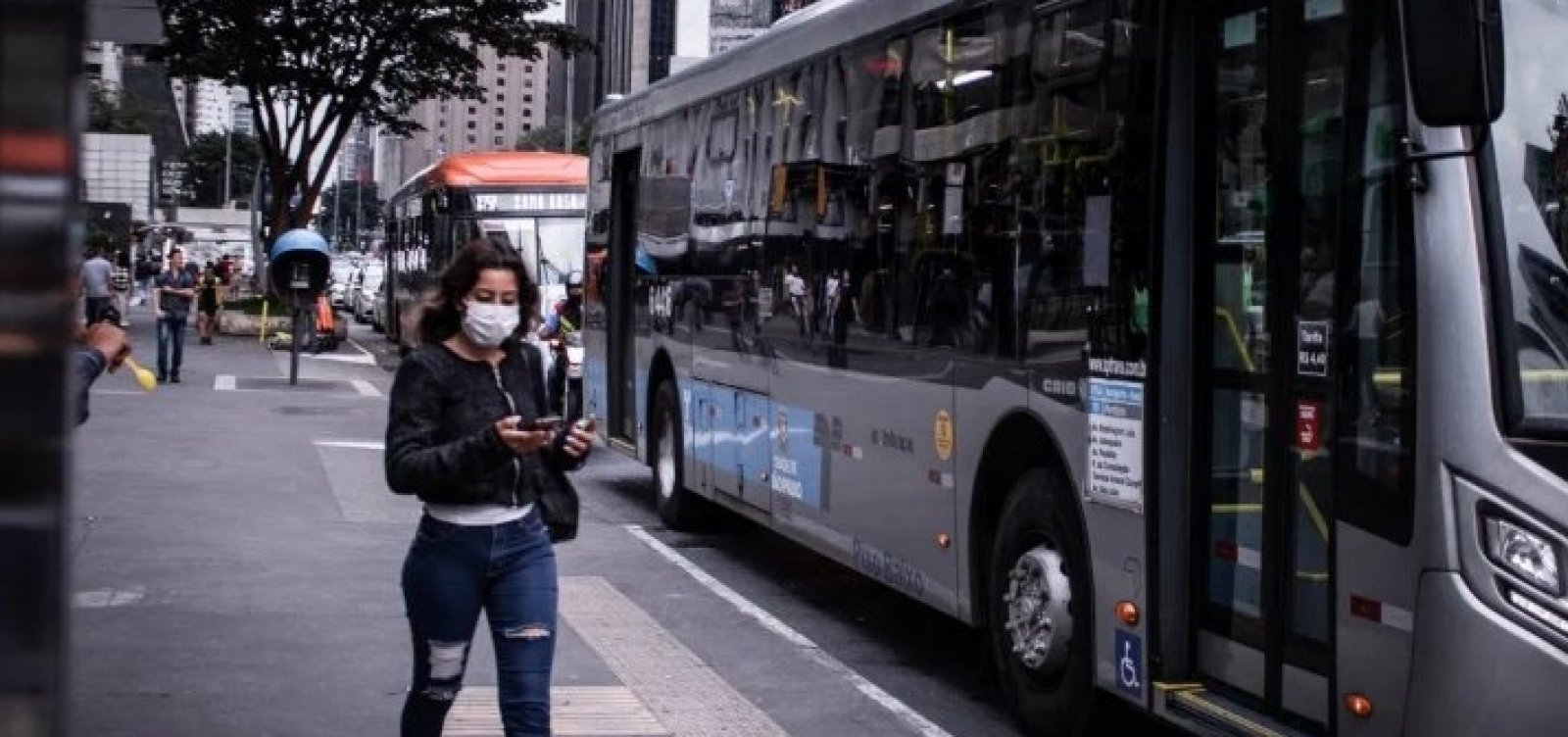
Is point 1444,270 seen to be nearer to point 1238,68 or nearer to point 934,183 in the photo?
point 1238,68

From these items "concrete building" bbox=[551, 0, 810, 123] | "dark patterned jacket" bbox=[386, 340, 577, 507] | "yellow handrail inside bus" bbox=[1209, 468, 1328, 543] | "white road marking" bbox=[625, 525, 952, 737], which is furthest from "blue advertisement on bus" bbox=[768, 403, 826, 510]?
"concrete building" bbox=[551, 0, 810, 123]

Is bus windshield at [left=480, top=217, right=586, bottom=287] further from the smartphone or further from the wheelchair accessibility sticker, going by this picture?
the smartphone

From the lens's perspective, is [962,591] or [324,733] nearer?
[324,733]

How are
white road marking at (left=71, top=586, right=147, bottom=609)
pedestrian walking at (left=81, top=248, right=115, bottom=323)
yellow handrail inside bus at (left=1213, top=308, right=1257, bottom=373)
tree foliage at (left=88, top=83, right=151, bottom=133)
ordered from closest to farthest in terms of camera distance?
yellow handrail inside bus at (left=1213, top=308, right=1257, bottom=373), white road marking at (left=71, top=586, right=147, bottom=609), pedestrian walking at (left=81, top=248, right=115, bottom=323), tree foliage at (left=88, top=83, right=151, bottom=133)

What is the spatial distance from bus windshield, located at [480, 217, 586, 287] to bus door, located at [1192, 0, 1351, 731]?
2325cm

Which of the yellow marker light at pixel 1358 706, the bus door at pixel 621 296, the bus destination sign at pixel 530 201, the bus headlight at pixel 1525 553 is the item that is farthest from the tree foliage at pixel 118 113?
the bus headlight at pixel 1525 553

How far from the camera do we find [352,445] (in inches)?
752

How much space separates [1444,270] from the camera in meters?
5.19

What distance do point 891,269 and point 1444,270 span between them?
414 cm

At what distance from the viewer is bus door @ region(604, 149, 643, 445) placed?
15430mm

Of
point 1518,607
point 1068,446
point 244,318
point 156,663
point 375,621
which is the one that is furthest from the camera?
point 244,318

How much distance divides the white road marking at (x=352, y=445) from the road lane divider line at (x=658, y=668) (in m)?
7.86

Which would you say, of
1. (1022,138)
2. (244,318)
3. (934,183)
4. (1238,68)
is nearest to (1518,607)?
(1238,68)

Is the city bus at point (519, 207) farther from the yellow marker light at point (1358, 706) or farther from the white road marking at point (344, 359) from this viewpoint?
the yellow marker light at point (1358, 706)
